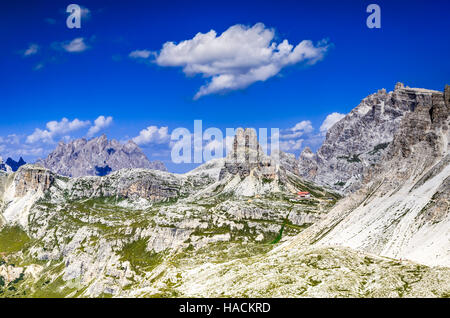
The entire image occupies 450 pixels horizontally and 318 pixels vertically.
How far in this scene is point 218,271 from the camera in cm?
17075

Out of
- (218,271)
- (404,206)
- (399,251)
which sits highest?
(404,206)

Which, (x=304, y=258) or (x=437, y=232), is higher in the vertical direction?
(x=437, y=232)

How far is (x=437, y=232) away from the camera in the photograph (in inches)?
5812

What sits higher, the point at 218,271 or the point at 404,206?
the point at 404,206
